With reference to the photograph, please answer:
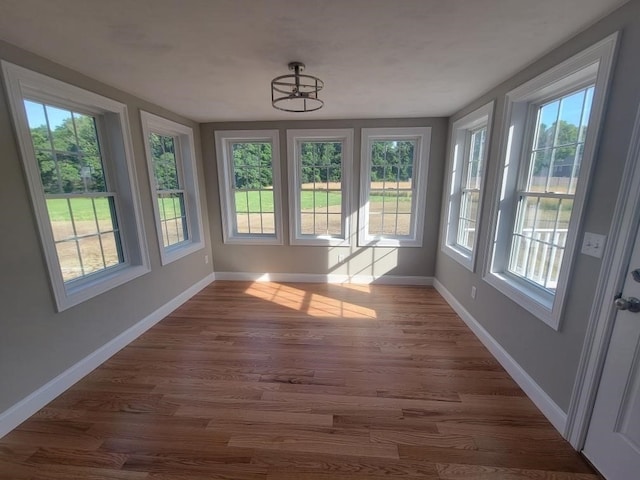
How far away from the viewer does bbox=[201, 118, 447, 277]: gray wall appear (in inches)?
141

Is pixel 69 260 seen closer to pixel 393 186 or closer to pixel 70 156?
pixel 70 156

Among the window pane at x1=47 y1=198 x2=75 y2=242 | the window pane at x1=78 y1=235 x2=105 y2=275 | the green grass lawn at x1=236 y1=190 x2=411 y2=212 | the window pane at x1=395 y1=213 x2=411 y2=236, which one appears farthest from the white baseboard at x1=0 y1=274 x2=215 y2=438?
the window pane at x1=395 y1=213 x2=411 y2=236

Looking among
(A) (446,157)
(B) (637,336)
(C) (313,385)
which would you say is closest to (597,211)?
(B) (637,336)

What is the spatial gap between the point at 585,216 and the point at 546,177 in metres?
0.61

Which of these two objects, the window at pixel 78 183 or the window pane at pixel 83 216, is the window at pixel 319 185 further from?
the window pane at pixel 83 216

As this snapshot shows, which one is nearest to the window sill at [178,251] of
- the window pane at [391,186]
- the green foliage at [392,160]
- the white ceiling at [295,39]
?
the white ceiling at [295,39]

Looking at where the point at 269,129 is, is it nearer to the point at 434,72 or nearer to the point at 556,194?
the point at 434,72

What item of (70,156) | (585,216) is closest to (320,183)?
(70,156)

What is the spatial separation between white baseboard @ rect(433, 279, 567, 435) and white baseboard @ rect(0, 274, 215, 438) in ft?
11.0

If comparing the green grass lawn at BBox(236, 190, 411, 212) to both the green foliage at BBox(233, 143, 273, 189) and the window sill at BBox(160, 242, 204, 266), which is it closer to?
the green foliage at BBox(233, 143, 273, 189)

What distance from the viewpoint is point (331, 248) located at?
158 inches

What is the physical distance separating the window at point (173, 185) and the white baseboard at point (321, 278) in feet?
2.54

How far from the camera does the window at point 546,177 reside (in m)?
1.50

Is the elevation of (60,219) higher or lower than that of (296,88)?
lower
